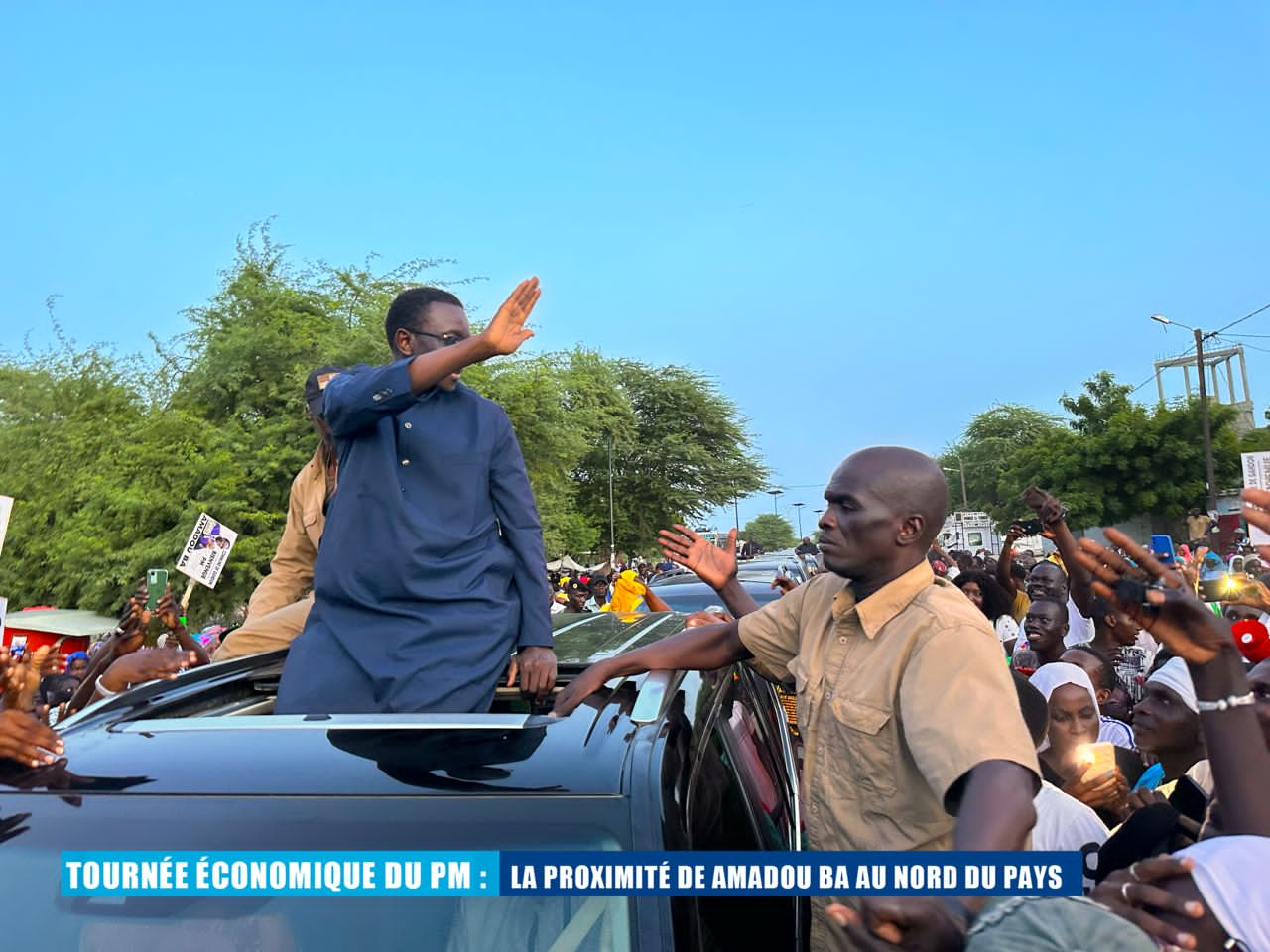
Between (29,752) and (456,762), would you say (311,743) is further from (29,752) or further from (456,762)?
(29,752)

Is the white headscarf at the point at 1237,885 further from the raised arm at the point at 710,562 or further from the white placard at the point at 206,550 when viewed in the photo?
the white placard at the point at 206,550

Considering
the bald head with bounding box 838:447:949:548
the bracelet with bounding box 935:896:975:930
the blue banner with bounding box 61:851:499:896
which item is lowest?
the bracelet with bounding box 935:896:975:930

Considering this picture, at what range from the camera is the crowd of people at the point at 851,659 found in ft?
5.21

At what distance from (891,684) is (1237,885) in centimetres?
74

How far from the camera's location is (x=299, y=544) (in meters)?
3.79

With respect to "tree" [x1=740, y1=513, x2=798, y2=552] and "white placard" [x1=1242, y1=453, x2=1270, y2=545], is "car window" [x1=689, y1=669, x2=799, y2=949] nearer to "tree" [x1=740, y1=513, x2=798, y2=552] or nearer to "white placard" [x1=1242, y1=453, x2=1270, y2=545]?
"white placard" [x1=1242, y1=453, x2=1270, y2=545]

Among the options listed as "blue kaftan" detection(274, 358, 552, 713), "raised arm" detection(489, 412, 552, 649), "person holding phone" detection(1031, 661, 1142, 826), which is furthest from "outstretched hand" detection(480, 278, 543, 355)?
"person holding phone" detection(1031, 661, 1142, 826)

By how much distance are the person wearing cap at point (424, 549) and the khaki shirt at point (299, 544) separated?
29.8 inches

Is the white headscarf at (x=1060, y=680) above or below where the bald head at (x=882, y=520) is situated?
below

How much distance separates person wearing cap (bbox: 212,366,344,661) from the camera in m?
3.61

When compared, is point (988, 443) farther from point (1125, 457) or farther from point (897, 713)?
point (897, 713)

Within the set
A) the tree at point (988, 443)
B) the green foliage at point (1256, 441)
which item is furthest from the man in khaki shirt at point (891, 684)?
the tree at point (988, 443)

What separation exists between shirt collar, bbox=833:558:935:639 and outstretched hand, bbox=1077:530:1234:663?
434mm

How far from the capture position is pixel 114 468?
16859 mm
